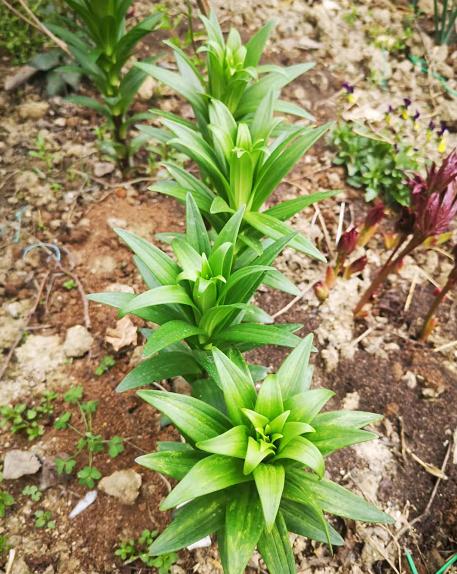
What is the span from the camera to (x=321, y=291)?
8.49 feet

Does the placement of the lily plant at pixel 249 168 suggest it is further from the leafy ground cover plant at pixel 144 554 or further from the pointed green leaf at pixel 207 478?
the leafy ground cover plant at pixel 144 554

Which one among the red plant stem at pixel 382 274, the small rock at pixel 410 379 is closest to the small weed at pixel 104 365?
the red plant stem at pixel 382 274

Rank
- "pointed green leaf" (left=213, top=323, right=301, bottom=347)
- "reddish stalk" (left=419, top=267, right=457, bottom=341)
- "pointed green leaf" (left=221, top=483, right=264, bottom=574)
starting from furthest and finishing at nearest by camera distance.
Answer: "reddish stalk" (left=419, top=267, right=457, bottom=341) → "pointed green leaf" (left=213, top=323, right=301, bottom=347) → "pointed green leaf" (left=221, top=483, right=264, bottom=574)

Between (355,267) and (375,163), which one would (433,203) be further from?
(375,163)

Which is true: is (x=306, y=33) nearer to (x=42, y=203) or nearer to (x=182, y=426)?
(x=42, y=203)

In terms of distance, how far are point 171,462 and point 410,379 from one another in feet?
5.09

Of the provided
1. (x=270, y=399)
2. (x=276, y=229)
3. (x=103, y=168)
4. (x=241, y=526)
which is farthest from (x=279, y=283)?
(x=103, y=168)

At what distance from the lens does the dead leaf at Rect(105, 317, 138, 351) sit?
238cm

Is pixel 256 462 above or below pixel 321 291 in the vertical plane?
above

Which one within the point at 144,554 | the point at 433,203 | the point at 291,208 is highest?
the point at 433,203

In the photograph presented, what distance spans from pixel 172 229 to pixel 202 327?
1425mm

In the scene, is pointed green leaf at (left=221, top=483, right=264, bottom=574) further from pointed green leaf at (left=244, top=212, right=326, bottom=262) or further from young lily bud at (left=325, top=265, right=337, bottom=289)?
young lily bud at (left=325, top=265, right=337, bottom=289)

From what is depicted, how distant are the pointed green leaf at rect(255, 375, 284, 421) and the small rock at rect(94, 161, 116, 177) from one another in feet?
7.55

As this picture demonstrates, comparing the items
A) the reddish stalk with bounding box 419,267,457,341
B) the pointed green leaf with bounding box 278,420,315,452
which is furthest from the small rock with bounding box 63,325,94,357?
the reddish stalk with bounding box 419,267,457,341
